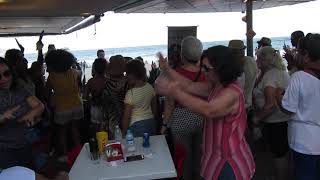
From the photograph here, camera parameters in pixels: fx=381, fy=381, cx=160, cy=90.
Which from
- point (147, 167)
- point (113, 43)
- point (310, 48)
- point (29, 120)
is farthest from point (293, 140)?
point (113, 43)

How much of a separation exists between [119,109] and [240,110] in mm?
2138

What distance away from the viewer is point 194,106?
211 centimetres

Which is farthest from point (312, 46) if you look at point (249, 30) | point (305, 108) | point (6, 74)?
point (249, 30)

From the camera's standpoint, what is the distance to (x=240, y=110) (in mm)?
2279

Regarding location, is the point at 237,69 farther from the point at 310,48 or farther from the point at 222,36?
the point at 222,36

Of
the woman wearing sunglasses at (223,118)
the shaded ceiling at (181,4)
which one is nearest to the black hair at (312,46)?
the woman wearing sunglasses at (223,118)

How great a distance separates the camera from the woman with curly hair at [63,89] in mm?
4620

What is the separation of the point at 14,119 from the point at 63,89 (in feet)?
6.18

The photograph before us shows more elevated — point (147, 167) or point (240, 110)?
point (240, 110)

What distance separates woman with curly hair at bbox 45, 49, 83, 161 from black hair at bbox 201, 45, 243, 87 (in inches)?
108

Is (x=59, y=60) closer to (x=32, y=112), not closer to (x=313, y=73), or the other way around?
(x=32, y=112)

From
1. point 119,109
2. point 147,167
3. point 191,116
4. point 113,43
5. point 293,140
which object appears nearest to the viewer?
point 147,167

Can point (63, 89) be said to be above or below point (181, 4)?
below

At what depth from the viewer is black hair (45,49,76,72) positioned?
4570 millimetres
